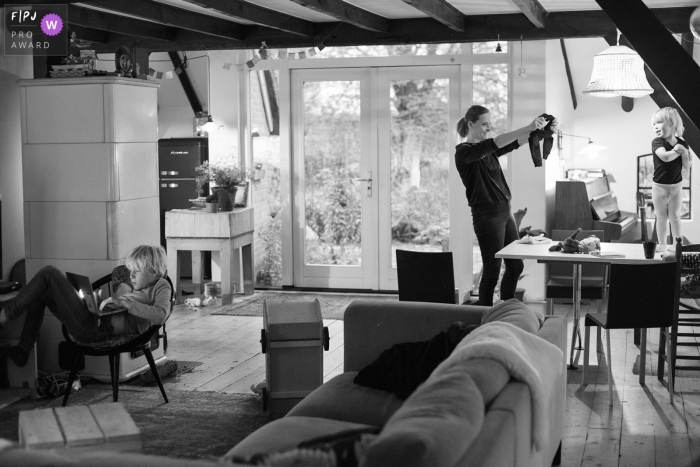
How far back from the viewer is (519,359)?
120 inches

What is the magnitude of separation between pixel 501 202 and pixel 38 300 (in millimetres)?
3178

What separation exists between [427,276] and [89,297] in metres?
2.19

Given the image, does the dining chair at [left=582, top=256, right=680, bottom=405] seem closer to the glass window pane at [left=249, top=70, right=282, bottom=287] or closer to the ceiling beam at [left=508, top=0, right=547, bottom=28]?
the ceiling beam at [left=508, top=0, right=547, bottom=28]

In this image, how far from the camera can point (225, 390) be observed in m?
5.52

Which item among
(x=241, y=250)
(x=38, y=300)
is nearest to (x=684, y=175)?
(x=241, y=250)

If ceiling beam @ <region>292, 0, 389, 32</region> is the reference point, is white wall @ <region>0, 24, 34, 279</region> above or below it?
below

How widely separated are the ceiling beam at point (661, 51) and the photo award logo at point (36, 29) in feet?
11.6

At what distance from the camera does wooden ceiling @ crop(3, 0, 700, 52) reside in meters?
6.57

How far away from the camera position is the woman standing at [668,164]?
8.04m

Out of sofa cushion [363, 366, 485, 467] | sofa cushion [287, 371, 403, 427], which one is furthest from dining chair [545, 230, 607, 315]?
sofa cushion [363, 366, 485, 467]

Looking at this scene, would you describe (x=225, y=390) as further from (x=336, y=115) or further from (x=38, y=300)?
(x=336, y=115)

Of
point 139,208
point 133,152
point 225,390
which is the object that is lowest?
point 225,390

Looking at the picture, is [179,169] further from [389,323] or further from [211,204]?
[389,323]

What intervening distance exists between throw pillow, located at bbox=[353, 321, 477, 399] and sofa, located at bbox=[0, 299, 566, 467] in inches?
2.0
